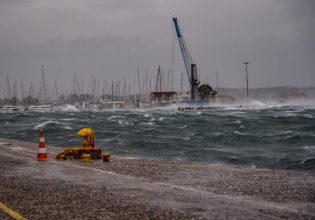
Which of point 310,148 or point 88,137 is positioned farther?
point 310,148

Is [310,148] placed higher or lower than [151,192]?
lower

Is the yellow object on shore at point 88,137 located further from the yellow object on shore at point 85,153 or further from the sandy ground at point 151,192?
the sandy ground at point 151,192

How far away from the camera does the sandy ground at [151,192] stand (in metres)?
6.02

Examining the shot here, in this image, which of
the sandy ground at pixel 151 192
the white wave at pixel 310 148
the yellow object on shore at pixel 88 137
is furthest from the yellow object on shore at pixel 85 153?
the white wave at pixel 310 148

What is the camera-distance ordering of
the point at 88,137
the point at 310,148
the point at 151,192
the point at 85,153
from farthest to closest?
the point at 310,148
the point at 88,137
the point at 85,153
the point at 151,192

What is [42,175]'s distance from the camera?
9.68 meters

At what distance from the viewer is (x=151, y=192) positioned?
766 cm

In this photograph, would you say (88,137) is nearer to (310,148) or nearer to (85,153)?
(85,153)

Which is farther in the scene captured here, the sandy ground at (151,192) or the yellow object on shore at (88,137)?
the yellow object on shore at (88,137)

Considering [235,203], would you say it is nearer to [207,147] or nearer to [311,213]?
[311,213]

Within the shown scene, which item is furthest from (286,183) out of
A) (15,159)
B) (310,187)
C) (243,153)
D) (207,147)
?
(207,147)

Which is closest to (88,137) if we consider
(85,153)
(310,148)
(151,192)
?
(85,153)

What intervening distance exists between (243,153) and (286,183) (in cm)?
1600

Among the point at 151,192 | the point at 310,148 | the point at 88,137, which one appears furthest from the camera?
the point at 310,148
